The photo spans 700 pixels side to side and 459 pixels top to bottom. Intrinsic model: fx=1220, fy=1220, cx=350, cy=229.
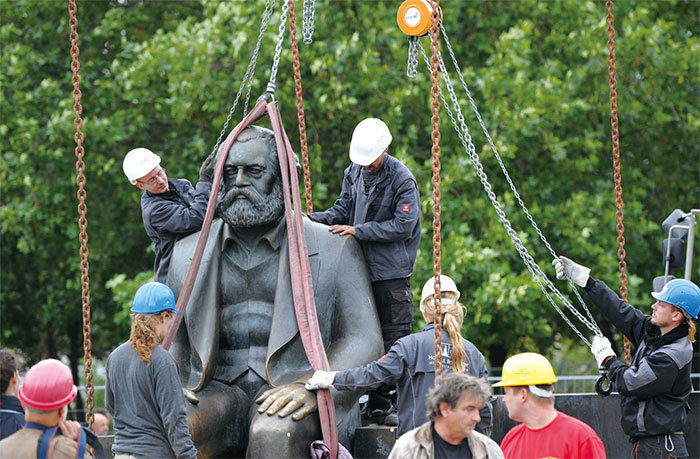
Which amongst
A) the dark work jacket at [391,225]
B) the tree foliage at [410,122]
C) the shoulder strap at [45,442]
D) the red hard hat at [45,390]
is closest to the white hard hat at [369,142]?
the dark work jacket at [391,225]

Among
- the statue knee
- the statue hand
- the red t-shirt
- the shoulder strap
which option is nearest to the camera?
the shoulder strap

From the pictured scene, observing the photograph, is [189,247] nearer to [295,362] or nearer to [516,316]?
[295,362]

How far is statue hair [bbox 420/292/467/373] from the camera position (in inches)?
264

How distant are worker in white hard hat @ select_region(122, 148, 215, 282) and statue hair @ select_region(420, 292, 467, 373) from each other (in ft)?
6.28

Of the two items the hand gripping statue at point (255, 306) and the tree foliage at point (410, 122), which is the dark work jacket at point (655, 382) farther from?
the tree foliage at point (410, 122)

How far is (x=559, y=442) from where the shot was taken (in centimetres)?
561

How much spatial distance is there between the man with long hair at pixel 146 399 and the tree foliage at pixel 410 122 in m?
8.11

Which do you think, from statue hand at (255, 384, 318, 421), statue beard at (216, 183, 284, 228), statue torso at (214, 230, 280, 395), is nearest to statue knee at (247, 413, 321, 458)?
statue hand at (255, 384, 318, 421)

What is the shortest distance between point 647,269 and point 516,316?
2.94 metres

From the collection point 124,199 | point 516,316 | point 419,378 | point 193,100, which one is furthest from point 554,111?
point 419,378

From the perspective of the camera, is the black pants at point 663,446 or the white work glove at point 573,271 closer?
the black pants at point 663,446

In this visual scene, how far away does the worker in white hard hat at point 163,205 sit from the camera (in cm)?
802

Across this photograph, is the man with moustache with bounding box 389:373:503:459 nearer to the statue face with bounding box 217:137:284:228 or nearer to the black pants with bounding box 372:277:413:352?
the statue face with bounding box 217:137:284:228

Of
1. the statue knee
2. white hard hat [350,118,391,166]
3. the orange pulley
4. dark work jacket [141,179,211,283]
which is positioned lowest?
the statue knee
